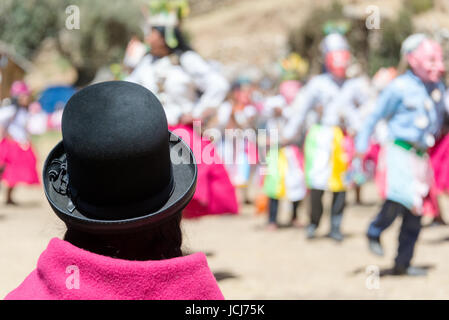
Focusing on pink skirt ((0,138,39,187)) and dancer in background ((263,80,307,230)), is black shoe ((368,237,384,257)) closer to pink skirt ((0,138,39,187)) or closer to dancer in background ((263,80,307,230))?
dancer in background ((263,80,307,230))

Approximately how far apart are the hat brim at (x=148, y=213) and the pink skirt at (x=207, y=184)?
137 inches

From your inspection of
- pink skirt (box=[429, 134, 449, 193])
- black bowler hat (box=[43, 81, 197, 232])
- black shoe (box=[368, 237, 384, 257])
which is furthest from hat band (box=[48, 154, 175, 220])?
pink skirt (box=[429, 134, 449, 193])

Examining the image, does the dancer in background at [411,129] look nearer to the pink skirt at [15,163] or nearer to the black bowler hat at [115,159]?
the black bowler hat at [115,159]

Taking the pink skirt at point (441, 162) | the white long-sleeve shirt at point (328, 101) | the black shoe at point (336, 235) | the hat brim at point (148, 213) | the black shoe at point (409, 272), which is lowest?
the black shoe at point (336, 235)

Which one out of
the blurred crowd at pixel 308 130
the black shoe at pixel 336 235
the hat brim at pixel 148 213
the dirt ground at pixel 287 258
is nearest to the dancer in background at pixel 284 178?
the blurred crowd at pixel 308 130

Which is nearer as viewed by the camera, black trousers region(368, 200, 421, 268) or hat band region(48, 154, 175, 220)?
hat band region(48, 154, 175, 220)

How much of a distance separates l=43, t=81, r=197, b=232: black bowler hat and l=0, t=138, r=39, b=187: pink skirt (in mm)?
8634

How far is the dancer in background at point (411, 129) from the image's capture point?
5188 mm

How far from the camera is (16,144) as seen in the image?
9.91m

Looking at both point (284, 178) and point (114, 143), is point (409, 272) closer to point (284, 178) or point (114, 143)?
point (284, 178)

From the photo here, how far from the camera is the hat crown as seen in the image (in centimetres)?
137

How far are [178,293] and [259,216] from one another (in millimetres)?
8076

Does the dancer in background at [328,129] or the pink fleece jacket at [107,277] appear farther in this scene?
the dancer in background at [328,129]
